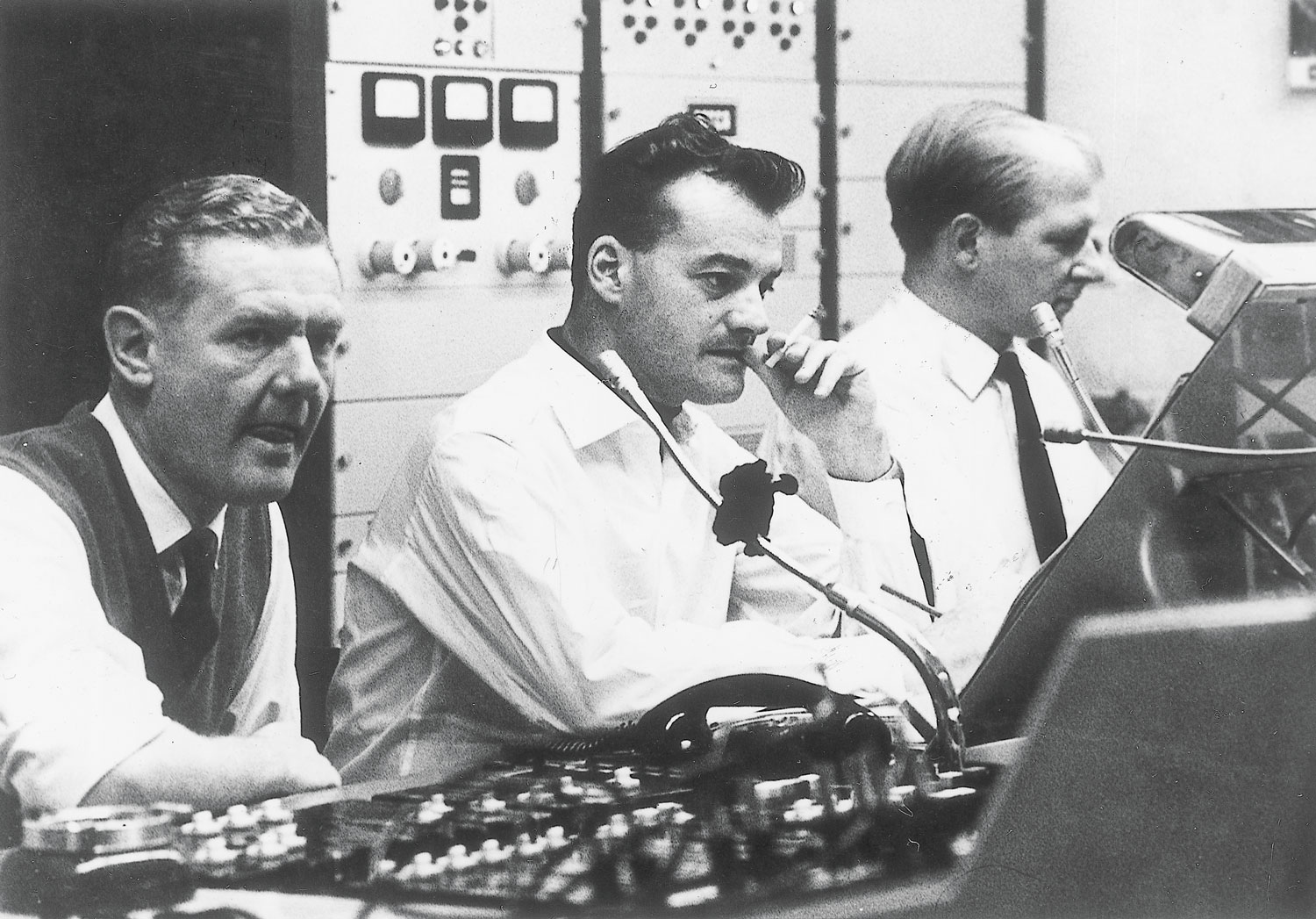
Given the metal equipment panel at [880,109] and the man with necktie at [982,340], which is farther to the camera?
the metal equipment panel at [880,109]

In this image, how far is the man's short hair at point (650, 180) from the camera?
1936 millimetres

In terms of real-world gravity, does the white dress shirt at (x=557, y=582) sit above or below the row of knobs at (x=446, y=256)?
below

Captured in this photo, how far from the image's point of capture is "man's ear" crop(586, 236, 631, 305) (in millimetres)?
1944

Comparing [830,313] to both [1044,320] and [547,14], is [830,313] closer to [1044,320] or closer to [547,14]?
[1044,320]

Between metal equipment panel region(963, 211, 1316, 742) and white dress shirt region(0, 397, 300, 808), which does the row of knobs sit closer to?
white dress shirt region(0, 397, 300, 808)

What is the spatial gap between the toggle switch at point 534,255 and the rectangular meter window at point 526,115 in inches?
5.3

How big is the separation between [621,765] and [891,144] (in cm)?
123

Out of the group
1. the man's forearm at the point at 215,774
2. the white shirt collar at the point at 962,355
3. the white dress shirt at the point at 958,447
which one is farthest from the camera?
the white shirt collar at the point at 962,355

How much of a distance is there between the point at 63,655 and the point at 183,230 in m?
0.51

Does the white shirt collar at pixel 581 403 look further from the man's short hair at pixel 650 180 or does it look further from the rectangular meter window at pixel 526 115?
the rectangular meter window at pixel 526 115

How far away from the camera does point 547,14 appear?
6.56 feet

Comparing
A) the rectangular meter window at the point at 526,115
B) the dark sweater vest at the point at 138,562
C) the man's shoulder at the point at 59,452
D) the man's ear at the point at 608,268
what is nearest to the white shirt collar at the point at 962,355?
the man's ear at the point at 608,268

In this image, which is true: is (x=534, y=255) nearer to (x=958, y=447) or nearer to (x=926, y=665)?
(x=958, y=447)

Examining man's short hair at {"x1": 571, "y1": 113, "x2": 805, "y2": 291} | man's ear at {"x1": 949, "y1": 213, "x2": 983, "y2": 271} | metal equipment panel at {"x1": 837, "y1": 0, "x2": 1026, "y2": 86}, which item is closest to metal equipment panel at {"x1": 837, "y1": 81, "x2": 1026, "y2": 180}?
metal equipment panel at {"x1": 837, "y1": 0, "x2": 1026, "y2": 86}
